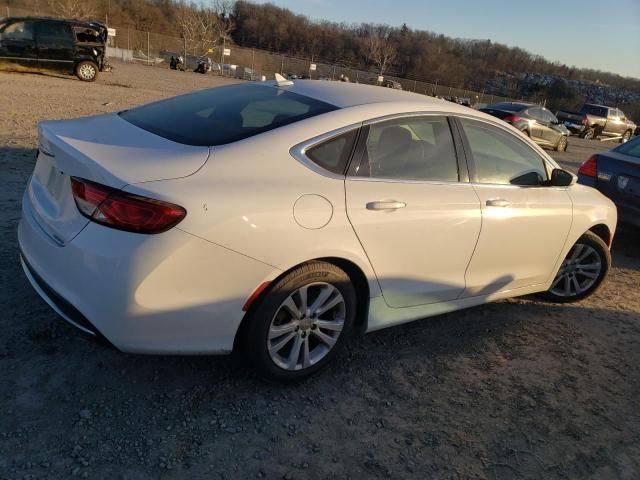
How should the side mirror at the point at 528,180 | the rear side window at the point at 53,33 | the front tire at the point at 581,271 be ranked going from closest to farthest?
the side mirror at the point at 528,180 → the front tire at the point at 581,271 → the rear side window at the point at 53,33

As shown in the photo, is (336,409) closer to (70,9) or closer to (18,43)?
(18,43)

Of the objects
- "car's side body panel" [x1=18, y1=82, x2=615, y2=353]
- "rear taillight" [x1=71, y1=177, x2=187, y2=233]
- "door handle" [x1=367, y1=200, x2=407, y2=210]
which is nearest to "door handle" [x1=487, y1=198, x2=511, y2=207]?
"door handle" [x1=367, y1=200, x2=407, y2=210]

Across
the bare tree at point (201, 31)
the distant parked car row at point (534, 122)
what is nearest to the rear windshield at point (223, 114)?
the distant parked car row at point (534, 122)

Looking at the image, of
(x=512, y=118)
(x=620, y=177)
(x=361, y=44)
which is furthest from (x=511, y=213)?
(x=361, y=44)

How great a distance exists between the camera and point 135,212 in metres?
2.21

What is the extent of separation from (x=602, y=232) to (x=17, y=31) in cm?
1809

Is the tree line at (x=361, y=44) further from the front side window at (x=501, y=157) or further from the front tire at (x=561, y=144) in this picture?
the front side window at (x=501, y=157)

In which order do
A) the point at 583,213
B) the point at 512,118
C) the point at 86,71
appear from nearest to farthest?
the point at 583,213 → the point at 512,118 → the point at 86,71

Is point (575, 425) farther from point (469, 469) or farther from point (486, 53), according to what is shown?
point (486, 53)

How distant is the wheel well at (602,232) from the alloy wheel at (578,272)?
0.20 m

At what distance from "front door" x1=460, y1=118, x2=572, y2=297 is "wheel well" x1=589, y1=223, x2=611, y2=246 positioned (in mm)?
652

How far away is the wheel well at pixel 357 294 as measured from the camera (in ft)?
8.40

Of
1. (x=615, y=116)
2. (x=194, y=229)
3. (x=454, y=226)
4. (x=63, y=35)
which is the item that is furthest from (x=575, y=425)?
(x=615, y=116)

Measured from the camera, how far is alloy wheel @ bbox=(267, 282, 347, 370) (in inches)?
106
